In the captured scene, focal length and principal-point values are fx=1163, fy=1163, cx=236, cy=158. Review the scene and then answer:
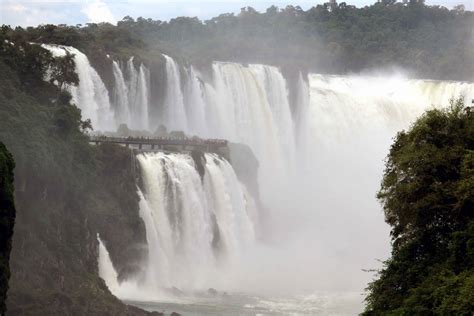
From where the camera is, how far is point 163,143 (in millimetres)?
59656

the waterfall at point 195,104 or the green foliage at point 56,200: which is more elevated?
the waterfall at point 195,104

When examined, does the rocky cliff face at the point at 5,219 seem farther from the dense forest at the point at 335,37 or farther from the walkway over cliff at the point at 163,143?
the dense forest at the point at 335,37

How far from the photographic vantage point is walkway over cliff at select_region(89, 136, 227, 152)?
5650 centimetres

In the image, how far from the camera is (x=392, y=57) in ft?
416

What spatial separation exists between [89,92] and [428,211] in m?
31.2

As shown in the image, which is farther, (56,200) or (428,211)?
(56,200)

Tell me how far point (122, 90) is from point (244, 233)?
10.6 m

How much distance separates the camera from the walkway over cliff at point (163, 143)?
56500 mm

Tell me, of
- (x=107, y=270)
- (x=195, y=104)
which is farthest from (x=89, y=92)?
(x=195, y=104)

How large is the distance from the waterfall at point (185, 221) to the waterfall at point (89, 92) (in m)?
6.22

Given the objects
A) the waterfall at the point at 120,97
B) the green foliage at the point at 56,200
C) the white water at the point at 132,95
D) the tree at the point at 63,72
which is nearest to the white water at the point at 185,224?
the green foliage at the point at 56,200

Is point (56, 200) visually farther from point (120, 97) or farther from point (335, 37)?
point (335, 37)

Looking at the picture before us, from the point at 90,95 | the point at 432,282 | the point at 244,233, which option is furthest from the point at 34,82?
the point at 432,282

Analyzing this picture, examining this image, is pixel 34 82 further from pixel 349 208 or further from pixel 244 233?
pixel 349 208
